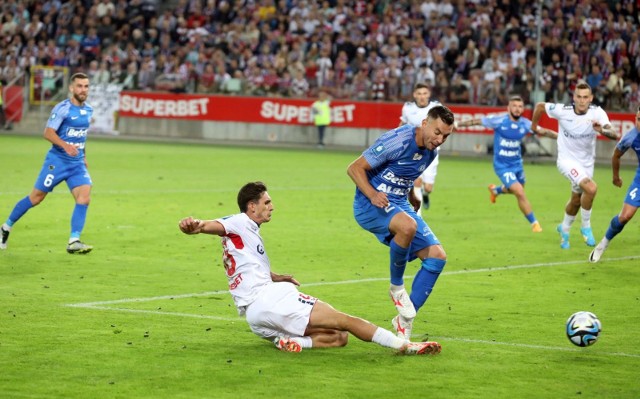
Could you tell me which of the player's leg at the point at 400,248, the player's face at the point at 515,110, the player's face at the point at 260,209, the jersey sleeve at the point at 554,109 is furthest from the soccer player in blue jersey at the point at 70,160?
the player's face at the point at 515,110

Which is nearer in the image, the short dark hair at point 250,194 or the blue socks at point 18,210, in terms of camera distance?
the short dark hair at point 250,194

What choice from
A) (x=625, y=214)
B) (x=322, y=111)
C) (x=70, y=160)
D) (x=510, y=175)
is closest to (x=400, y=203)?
(x=625, y=214)

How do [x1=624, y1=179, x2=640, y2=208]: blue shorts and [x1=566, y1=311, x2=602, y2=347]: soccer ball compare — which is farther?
[x1=624, y1=179, x2=640, y2=208]: blue shorts

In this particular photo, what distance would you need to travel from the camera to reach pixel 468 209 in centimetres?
2188

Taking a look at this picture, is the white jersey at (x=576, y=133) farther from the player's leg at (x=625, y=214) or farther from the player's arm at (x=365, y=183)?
the player's arm at (x=365, y=183)

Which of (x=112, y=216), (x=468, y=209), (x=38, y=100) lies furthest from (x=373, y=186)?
(x=38, y=100)

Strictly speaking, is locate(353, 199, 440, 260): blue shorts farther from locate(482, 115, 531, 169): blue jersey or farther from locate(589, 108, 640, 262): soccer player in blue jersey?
locate(482, 115, 531, 169): blue jersey

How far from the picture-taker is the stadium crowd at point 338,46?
117 ft

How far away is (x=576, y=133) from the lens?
17641mm

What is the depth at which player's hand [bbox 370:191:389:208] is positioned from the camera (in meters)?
9.73

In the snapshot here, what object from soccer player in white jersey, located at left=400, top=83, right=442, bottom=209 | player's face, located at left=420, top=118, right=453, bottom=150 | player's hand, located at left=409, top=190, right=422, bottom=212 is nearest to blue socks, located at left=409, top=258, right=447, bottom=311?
player's face, located at left=420, top=118, right=453, bottom=150

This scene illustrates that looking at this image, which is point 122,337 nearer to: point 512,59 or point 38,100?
point 512,59

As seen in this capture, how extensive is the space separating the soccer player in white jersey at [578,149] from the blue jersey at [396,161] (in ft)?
24.7

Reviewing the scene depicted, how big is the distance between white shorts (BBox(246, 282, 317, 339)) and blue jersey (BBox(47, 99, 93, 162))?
6897 mm
